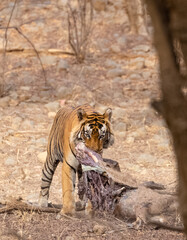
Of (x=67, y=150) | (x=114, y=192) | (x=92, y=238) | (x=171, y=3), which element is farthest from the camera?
(x=67, y=150)

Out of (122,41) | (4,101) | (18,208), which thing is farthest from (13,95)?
(18,208)

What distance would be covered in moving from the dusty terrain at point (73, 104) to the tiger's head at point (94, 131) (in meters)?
0.52

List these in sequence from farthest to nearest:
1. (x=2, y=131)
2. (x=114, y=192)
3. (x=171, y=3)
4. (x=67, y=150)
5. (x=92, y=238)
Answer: (x=2, y=131), (x=67, y=150), (x=114, y=192), (x=92, y=238), (x=171, y=3)

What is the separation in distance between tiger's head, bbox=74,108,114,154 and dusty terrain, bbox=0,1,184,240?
52 centimetres

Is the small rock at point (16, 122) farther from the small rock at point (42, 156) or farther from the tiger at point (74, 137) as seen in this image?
the tiger at point (74, 137)

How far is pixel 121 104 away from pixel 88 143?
406 cm

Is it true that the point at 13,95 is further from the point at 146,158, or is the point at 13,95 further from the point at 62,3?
the point at 62,3

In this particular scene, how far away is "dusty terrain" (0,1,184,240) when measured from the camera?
3627 millimetres

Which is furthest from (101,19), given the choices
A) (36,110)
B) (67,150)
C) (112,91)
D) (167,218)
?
(167,218)

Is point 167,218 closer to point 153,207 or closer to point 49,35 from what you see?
point 153,207

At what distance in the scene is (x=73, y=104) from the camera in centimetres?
757

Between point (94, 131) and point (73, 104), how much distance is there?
12.5 feet

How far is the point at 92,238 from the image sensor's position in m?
3.36

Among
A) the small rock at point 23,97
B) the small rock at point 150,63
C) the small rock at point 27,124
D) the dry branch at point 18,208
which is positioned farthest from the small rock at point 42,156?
the small rock at point 150,63
